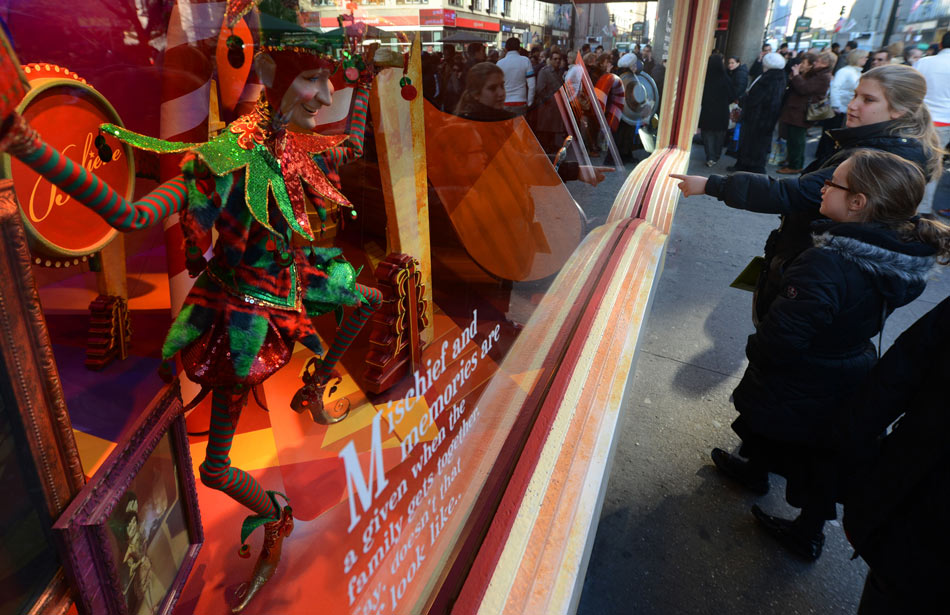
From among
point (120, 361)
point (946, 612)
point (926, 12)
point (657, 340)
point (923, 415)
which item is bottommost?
point (657, 340)

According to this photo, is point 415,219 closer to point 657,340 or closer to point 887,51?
point 657,340

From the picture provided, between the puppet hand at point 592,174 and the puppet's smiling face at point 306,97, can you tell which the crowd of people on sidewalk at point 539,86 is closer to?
the puppet hand at point 592,174

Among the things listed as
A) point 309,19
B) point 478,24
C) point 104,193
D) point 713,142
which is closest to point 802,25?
point 713,142

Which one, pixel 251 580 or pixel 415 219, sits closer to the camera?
pixel 251 580

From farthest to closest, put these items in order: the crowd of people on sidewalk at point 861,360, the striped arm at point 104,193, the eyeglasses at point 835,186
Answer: the eyeglasses at point 835,186, the crowd of people on sidewalk at point 861,360, the striped arm at point 104,193

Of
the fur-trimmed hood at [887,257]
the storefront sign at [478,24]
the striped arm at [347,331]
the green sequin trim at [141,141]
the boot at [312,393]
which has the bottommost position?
the boot at [312,393]

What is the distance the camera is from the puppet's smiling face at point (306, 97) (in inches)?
36.4

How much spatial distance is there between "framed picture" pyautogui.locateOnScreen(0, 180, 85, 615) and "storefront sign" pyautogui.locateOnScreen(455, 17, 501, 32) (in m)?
1.01

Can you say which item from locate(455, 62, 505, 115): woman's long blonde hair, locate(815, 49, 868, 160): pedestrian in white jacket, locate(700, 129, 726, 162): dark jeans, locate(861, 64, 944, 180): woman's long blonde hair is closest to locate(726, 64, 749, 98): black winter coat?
locate(700, 129, 726, 162): dark jeans

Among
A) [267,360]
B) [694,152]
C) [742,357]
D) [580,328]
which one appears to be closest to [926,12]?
[694,152]

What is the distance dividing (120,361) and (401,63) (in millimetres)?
889

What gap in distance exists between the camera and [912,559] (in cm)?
120

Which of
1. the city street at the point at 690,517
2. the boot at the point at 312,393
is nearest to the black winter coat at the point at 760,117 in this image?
the city street at the point at 690,517

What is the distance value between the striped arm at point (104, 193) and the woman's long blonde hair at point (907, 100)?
224 cm
